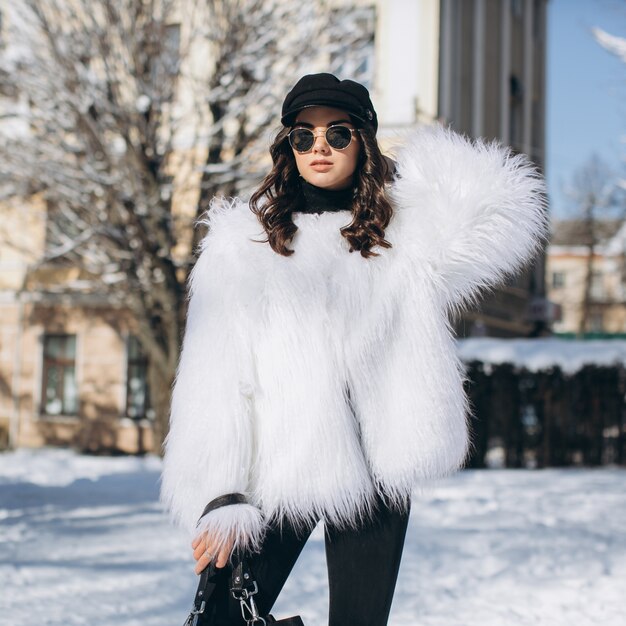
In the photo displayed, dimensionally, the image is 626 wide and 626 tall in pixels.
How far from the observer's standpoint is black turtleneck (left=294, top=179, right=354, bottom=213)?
2.37 m

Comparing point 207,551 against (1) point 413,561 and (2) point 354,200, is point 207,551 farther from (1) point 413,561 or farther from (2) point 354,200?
(1) point 413,561

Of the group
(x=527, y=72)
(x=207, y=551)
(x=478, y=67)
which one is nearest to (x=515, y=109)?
(x=527, y=72)

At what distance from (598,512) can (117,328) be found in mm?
11719

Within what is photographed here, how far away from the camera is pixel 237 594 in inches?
80.7

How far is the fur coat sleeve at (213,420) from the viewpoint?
81.2 inches

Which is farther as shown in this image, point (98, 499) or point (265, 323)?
point (98, 499)

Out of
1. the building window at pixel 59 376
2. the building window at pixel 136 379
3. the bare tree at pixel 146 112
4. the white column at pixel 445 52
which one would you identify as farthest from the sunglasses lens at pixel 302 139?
the building window at pixel 59 376

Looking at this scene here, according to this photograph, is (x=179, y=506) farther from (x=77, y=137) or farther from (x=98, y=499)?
(x=77, y=137)

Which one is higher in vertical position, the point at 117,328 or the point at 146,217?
the point at 146,217

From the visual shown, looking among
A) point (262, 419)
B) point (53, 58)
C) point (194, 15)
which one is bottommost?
point (262, 419)

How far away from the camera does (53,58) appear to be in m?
11.2

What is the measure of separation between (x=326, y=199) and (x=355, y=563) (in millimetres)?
933

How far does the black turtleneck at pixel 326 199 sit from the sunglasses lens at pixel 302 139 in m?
0.11

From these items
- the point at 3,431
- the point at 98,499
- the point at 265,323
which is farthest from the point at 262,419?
the point at 3,431
